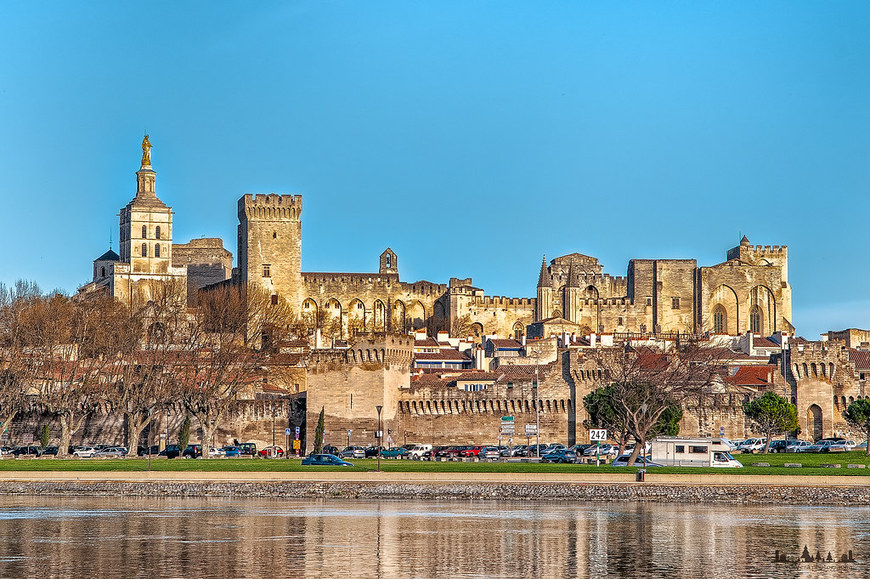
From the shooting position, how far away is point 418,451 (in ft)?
265

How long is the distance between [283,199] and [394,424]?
178ft

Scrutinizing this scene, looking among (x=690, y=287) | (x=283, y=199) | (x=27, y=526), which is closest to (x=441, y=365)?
(x=283, y=199)

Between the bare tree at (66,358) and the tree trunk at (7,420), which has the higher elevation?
the bare tree at (66,358)

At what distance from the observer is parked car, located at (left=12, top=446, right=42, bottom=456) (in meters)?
81.1

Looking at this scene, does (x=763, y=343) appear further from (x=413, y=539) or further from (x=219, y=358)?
(x=413, y=539)

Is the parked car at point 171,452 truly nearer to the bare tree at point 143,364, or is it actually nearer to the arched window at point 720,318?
the bare tree at point 143,364

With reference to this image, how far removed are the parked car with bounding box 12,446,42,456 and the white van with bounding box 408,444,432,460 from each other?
19.0 m

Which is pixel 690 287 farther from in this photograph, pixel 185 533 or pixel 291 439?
pixel 185 533

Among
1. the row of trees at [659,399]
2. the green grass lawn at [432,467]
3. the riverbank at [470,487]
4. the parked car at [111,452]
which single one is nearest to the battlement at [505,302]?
the row of trees at [659,399]

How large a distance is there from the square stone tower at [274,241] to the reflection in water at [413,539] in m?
82.1

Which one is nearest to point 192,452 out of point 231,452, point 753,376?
point 231,452

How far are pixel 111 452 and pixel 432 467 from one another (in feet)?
73.9

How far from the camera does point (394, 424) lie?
86750 millimetres

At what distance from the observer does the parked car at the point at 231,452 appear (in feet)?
262
